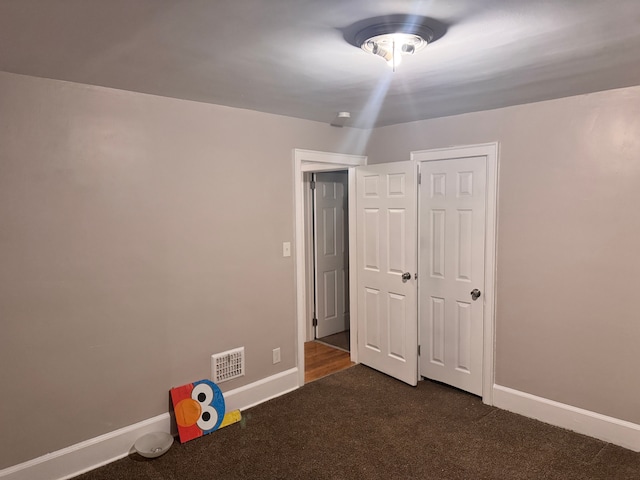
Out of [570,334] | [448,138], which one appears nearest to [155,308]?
[448,138]

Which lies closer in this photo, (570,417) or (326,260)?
(570,417)

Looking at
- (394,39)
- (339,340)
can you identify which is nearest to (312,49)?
(394,39)

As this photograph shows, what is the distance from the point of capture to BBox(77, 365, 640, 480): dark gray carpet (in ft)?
8.40

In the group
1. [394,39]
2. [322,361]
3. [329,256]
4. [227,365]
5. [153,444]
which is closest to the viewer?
[394,39]

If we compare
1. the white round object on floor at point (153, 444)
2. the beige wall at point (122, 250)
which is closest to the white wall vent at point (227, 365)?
the beige wall at point (122, 250)

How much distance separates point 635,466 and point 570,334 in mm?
828

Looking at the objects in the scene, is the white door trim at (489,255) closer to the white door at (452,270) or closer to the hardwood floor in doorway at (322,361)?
the white door at (452,270)

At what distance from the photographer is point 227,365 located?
3.27 metres

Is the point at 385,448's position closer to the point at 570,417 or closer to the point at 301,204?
the point at 570,417

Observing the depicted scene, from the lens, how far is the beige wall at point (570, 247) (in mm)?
2730

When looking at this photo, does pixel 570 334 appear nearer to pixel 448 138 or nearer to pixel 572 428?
pixel 572 428

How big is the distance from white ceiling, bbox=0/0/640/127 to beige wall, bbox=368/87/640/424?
251mm

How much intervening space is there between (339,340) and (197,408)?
2321 mm

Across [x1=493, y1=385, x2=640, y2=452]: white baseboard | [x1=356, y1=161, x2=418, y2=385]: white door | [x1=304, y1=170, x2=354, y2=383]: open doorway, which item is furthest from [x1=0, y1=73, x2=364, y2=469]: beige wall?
[x1=493, y1=385, x2=640, y2=452]: white baseboard
